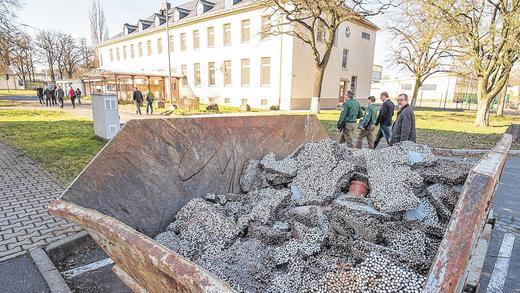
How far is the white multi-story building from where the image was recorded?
2283cm

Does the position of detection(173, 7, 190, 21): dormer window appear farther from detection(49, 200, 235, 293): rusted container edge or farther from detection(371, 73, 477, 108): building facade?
detection(49, 200, 235, 293): rusted container edge

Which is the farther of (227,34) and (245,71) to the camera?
(227,34)

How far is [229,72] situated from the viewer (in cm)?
2642

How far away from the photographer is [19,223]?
12.2ft

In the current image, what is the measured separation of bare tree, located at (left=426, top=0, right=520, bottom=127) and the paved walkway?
16.1m

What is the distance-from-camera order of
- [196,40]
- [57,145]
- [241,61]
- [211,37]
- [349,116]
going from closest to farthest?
[349,116]
[57,145]
[241,61]
[211,37]
[196,40]

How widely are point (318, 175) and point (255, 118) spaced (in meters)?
1.01

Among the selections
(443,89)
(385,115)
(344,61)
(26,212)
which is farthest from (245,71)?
(443,89)

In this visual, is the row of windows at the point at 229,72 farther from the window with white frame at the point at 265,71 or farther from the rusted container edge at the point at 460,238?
the rusted container edge at the point at 460,238

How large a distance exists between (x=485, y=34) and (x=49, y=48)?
65355 millimetres

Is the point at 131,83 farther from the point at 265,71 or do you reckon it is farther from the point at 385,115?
the point at 385,115

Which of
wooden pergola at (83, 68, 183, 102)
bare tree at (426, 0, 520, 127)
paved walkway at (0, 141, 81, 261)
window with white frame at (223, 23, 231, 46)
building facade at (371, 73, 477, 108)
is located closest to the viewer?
paved walkway at (0, 141, 81, 261)

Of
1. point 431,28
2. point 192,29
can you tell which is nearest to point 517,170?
point 431,28

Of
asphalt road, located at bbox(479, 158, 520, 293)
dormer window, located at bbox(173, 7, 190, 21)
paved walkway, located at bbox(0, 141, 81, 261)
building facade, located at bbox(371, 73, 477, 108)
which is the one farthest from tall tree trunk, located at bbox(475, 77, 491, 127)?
dormer window, located at bbox(173, 7, 190, 21)
